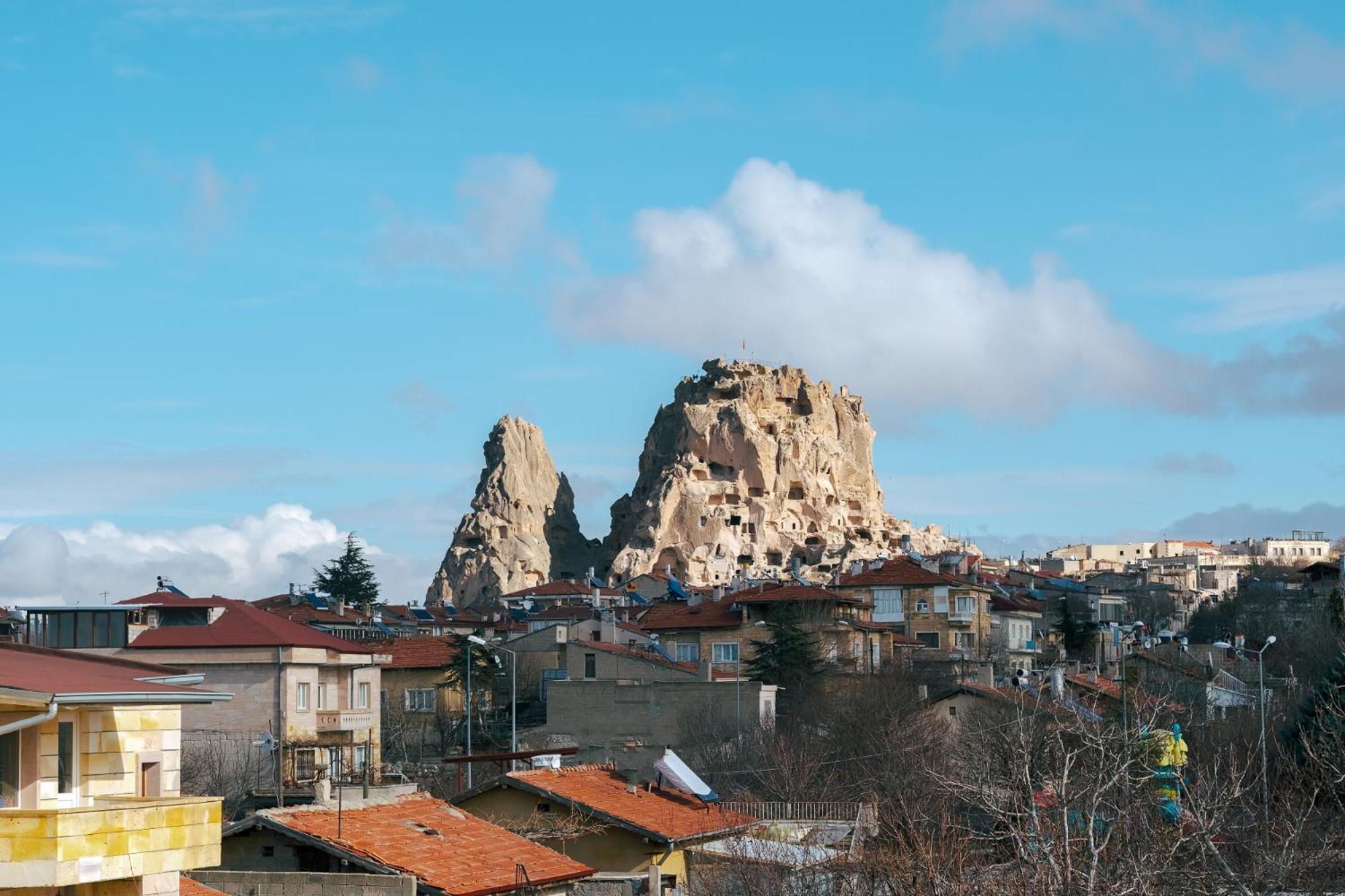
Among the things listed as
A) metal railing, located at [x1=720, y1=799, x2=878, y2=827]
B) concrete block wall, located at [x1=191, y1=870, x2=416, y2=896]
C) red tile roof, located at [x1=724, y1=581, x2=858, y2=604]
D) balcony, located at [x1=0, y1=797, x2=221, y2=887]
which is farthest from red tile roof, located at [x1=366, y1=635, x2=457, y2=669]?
balcony, located at [x1=0, y1=797, x2=221, y2=887]

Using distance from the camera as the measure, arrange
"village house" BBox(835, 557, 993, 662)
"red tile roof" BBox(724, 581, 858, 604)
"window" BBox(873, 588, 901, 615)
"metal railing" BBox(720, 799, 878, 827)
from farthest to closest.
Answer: "window" BBox(873, 588, 901, 615), "village house" BBox(835, 557, 993, 662), "red tile roof" BBox(724, 581, 858, 604), "metal railing" BBox(720, 799, 878, 827)

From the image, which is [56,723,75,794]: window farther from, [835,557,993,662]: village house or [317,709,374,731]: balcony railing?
[835,557,993,662]: village house

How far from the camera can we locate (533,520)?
177125mm

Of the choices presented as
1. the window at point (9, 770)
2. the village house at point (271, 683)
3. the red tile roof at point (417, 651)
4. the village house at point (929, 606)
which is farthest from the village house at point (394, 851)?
the village house at point (929, 606)

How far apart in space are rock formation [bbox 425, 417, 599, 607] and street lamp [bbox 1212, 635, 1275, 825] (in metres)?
93.0

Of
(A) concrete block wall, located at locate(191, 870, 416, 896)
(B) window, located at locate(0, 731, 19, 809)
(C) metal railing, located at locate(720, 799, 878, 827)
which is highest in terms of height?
(B) window, located at locate(0, 731, 19, 809)

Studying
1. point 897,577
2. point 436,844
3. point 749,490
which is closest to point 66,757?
point 436,844

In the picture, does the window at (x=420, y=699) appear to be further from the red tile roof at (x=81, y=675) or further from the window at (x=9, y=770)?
the window at (x=9, y=770)

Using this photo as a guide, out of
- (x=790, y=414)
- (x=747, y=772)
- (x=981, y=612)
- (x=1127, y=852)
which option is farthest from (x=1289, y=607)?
(x=1127, y=852)

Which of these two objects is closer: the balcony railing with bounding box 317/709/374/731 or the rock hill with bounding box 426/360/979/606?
the balcony railing with bounding box 317/709/374/731

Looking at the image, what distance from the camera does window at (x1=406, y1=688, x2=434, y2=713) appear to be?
69250 millimetres

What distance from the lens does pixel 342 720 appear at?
2195 inches

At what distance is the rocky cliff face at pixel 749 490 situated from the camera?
6388 inches

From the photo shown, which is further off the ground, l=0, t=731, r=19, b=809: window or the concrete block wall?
l=0, t=731, r=19, b=809: window
